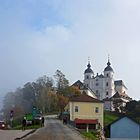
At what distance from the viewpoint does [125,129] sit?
7000 cm

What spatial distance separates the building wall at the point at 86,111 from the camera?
270 feet

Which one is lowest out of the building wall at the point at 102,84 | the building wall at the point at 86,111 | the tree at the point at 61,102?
the building wall at the point at 86,111

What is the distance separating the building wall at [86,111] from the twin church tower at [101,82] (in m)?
79.1

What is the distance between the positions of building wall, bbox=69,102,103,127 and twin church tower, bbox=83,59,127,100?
7909cm

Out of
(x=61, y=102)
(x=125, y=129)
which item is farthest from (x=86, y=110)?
(x=61, y=102)

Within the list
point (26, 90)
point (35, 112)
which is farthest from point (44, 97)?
point (35, 112)

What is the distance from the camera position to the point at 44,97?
336 feet

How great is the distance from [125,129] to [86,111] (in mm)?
14913

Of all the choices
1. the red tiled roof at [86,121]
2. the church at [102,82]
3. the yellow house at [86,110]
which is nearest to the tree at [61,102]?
the yellow house at [86,110]

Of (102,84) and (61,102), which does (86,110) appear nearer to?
(61,102)

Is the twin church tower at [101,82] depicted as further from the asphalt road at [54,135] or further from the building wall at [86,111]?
the asphalt road at [54,135]

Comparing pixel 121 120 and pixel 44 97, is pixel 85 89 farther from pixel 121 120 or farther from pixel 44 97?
pixel 121 120

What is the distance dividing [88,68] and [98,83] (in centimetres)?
903

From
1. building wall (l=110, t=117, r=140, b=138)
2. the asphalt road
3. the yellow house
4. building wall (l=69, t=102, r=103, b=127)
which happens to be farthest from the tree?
the asphalt road
